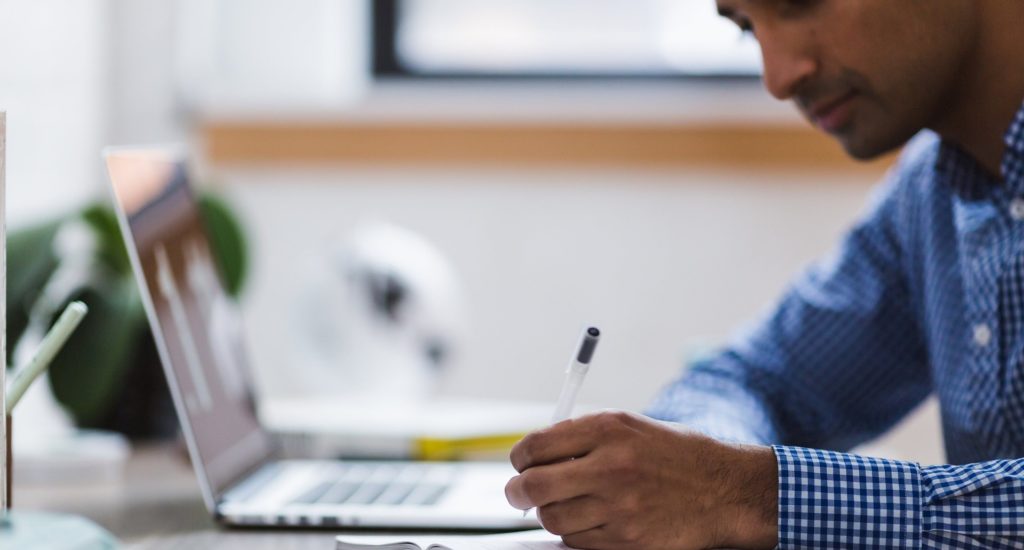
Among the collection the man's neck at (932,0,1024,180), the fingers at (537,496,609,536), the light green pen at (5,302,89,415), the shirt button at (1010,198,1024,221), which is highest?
the man's neck at (932,0,1024,180)

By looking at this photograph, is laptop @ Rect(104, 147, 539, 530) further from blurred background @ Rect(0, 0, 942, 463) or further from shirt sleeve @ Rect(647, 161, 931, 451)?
blurred background @ Rect(0, 0, 942, 463)

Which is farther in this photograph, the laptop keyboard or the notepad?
the laptop keyboard

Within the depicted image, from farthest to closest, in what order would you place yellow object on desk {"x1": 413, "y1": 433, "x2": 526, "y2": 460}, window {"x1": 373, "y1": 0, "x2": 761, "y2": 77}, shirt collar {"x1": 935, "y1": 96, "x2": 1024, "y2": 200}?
window {"x1": 373, "y1": 0, "x2": 761, "y2": 77}
yellow object on desk {"x1": 413, "y1": 433, "x2": 526, "y2": 460}
shirt collar {"x1": 935, "y1": 96, "x2": 1024, "y2": 200}

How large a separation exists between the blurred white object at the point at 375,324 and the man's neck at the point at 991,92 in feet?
2.39

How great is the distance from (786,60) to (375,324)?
76cm

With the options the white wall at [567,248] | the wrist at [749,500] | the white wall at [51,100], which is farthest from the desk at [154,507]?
the white wall at [567,248]

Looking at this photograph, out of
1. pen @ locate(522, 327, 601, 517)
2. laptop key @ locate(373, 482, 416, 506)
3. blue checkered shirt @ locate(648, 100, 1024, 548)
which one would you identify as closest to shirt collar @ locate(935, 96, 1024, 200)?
blue checkered shirt @ locate(648, 100, 1024, 548)

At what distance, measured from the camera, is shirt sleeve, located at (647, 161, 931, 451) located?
124cm

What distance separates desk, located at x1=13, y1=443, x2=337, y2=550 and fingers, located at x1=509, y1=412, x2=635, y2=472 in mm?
174

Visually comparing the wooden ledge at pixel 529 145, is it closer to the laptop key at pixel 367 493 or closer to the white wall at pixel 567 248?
the white wall at pixel 567 248

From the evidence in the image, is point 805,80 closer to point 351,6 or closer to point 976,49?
point 976,49

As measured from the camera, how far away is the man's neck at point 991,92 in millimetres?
1041

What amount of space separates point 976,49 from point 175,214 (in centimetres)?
71

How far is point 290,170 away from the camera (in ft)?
A: 7.64
